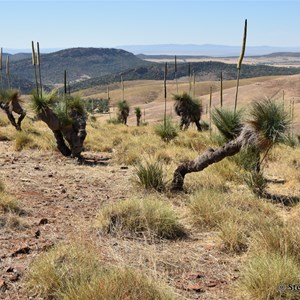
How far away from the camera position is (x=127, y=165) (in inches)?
516

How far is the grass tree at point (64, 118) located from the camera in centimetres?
1348

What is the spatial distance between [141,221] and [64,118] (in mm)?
7802

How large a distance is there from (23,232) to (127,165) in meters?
6.73

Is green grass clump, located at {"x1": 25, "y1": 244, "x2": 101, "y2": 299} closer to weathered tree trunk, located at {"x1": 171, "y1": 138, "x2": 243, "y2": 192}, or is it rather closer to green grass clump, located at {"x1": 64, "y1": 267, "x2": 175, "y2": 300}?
green grass clump, located at {"x1": 64, "y1": 267, "x2": 175, "y2": 300}

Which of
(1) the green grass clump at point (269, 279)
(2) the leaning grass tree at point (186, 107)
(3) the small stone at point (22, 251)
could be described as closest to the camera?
(1) the green grass clump at point (269, 279)

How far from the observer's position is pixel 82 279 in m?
4.49

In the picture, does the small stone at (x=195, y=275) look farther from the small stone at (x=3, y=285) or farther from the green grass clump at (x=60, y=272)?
the small stone at (x=3, y=285)

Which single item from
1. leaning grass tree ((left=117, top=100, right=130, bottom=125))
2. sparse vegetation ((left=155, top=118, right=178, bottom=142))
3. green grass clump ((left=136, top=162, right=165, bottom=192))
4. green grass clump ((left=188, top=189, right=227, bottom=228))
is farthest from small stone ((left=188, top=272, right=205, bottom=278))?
leaning grass tree ((left=117, top=100, right=130, bottom=125))

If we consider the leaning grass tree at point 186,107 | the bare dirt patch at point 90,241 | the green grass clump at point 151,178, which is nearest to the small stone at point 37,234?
the bare dirt patch at point 90,241

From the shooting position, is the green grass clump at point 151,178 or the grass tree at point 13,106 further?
the grass tree at point 13,106

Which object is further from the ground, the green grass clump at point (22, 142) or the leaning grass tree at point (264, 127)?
the leaning grass tree at point (264, 127)

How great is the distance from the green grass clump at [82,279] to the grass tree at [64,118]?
8632 mm

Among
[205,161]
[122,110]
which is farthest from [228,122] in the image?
[122,110]

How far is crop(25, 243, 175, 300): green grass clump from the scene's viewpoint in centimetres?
414
